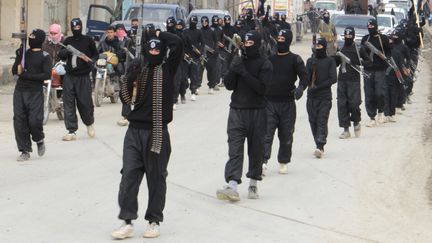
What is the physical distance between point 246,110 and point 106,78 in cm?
1059

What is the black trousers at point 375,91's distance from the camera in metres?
19.5

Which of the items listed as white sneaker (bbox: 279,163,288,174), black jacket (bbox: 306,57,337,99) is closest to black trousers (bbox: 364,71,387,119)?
black jacket (bbox: 306,57,337,99)

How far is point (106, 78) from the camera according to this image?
22.0 metres

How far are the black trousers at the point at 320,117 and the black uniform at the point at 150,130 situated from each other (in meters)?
5.99

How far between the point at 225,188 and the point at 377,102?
880 centimetres

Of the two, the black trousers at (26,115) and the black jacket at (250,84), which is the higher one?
the black jacket at (250,84)

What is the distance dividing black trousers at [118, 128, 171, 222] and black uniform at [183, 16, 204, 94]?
14755mm

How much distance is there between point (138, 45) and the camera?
20.6 m

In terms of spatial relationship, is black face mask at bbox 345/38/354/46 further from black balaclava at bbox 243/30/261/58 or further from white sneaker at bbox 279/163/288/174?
black balaclava at bbox 243/30/261/58

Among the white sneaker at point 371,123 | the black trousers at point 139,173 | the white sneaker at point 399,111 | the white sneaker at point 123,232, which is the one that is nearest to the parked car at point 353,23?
the white sneaker at point 399,111

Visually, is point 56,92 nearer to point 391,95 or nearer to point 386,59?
point 386,59

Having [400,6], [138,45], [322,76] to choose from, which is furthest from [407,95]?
[400,6]

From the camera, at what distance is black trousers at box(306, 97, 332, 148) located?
15398mm

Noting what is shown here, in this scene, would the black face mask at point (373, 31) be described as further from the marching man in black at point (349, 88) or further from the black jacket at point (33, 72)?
the black jacket at point (33, 72)
